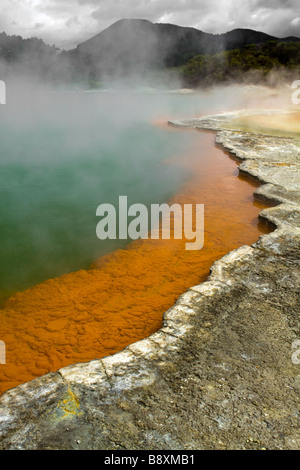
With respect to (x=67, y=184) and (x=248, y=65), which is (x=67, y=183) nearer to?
(x=67, y=184)

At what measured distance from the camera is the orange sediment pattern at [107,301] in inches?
87.7

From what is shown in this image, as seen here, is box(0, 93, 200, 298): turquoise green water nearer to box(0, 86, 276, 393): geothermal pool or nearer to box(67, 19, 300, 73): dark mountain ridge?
box(0, 86, 276, 393): geothermal pool

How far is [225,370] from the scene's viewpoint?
5.75 feet

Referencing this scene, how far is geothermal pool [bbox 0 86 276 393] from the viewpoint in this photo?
93.2 inches

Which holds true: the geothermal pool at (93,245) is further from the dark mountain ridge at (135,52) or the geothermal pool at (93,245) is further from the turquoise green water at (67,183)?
the dark mountain ridge at (135,52)

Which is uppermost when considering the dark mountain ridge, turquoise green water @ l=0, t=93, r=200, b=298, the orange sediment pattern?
the dark mountain ridge

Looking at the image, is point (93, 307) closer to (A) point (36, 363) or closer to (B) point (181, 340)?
(A) point (36, 363)

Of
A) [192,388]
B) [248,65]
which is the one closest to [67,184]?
[192,388]

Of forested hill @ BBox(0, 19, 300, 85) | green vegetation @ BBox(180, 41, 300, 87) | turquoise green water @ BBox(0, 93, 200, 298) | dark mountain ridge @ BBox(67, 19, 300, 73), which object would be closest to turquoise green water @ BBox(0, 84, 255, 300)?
turquoise green water @ BBox(0, 93, 200, 298)

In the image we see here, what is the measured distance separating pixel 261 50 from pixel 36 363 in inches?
1119

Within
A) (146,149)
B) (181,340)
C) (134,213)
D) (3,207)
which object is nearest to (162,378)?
(181,340)

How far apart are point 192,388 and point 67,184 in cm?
446

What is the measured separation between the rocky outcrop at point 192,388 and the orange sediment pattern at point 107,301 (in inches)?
14.3

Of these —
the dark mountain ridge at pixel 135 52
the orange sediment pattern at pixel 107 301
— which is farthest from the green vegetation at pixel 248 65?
the orange sediment pattern at pixel 107 301
